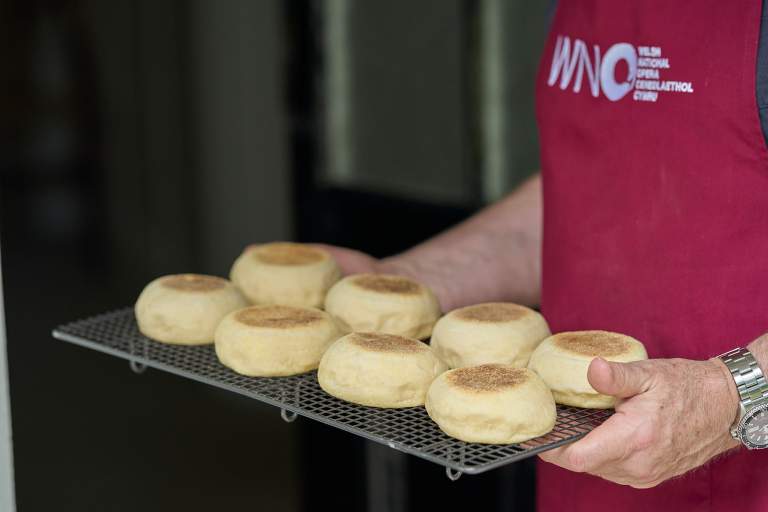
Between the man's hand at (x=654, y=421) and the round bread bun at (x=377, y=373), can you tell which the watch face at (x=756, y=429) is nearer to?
the man's hand at (x=654, y=421)

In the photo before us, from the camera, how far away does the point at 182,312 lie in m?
1.65

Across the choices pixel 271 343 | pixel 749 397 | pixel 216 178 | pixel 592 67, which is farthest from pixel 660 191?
pixel 216 178

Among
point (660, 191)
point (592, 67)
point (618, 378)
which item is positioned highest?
point (592, 67)

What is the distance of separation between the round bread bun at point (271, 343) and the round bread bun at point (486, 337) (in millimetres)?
163

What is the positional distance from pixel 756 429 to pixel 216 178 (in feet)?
5.93

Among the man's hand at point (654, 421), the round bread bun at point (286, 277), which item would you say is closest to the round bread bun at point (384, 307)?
the round bread bun at point (286, 277)

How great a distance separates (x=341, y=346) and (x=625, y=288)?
→ 434 millimetres

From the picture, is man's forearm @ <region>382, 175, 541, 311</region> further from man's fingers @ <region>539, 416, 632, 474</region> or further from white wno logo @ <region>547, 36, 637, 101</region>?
man's fingers @ <region>539, 416, 632, 474</region>

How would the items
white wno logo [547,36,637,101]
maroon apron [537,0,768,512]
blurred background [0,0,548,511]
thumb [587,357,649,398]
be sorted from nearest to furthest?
thumb [587,357,649,398], maroon apron [537,0,768,512], white wno logo [547,36,637,101], blurred background [0,0,548,511]

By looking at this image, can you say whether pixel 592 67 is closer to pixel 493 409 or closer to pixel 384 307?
pixel 384 307

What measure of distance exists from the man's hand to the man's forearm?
0.65 meters

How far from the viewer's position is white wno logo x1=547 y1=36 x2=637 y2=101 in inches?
63.4

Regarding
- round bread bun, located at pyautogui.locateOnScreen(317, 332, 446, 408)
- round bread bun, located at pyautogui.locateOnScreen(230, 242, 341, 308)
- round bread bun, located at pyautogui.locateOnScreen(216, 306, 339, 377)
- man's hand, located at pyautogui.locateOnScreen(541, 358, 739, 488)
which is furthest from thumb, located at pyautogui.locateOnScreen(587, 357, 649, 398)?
round bread bun, located at pyautogui.locateOnScreen(230, 242, 341, 308)

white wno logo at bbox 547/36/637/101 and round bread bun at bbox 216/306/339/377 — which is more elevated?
white wno logo at bbox 547/36/637/101
